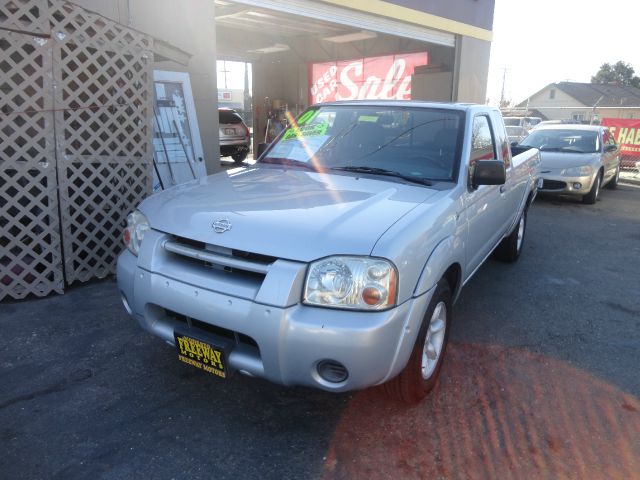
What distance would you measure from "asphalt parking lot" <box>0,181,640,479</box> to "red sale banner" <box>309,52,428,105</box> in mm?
11069

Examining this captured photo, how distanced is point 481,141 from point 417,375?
6.87 ft

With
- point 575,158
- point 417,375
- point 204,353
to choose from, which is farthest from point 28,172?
point 575,158

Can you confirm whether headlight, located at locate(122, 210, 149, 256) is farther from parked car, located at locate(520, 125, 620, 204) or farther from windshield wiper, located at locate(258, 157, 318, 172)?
parked car, located at locate(520, 125, 620, 204)

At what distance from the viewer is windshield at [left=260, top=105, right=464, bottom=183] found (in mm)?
3443

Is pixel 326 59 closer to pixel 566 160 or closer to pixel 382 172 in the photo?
pixel 566 160

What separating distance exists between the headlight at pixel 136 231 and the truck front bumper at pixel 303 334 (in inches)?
21.9

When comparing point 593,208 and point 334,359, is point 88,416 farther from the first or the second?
point 593,208

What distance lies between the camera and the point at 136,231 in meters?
3.04

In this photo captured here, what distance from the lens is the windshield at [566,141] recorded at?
10458 mm

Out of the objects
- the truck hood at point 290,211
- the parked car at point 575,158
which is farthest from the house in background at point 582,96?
the truck hood at point 290,211

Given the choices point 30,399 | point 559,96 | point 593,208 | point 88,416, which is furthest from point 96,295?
point 559,96

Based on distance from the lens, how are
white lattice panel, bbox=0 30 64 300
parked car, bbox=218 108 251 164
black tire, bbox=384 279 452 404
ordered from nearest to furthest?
black tire, bbox=384 279 452 404 < white lattice panel, bbox=0 30 64 300 < parked car, bbox=218 108 251 164

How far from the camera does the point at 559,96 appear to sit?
56938 millimetres

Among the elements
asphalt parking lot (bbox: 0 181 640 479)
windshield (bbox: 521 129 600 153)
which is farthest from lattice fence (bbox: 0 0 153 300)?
windshield (bbox: 521 129 600 153)
